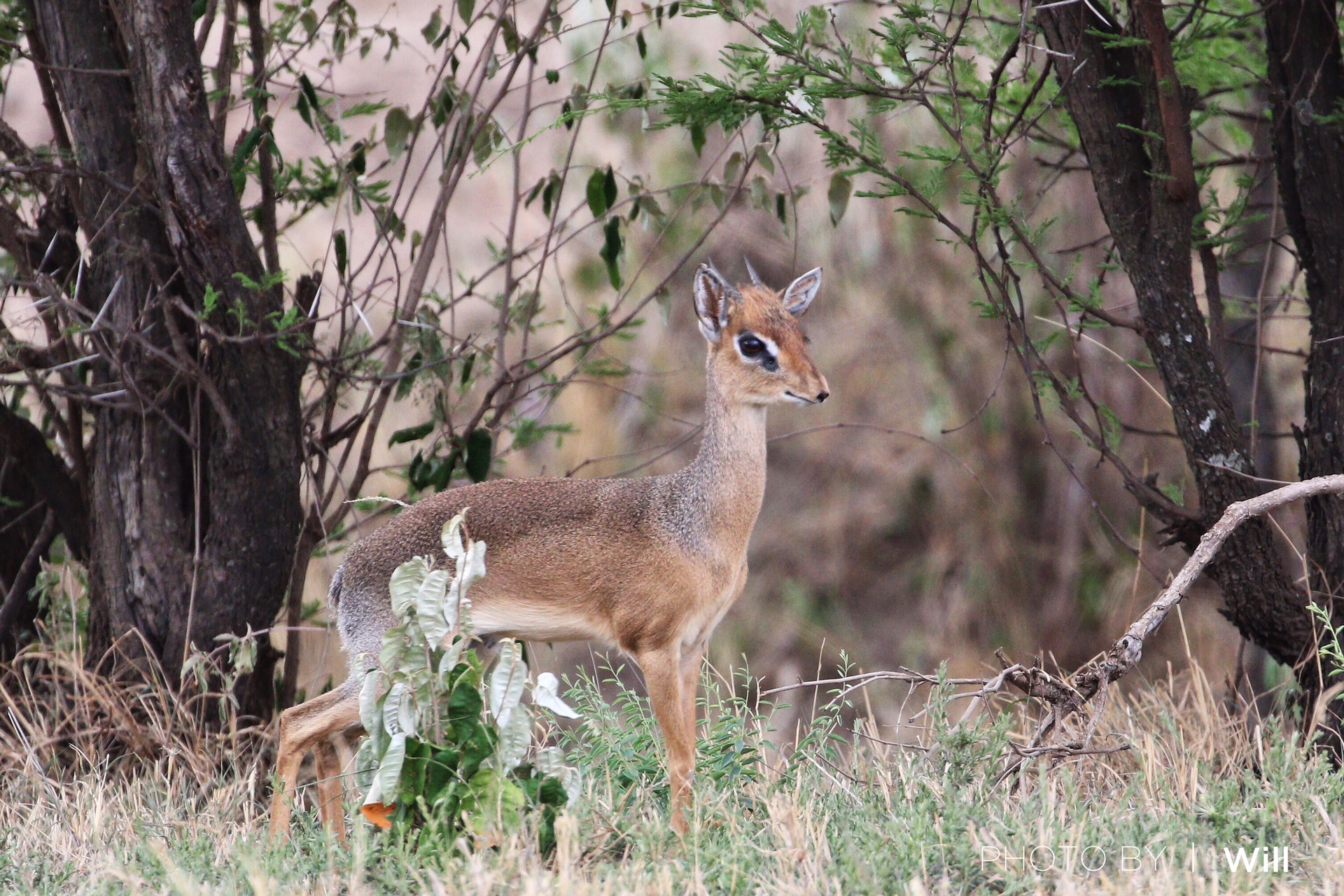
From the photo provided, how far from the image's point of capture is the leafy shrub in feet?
12.3

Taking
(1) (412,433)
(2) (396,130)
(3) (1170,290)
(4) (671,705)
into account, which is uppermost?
(2) (396,130)

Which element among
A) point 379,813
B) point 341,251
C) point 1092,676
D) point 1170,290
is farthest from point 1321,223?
point 379,813

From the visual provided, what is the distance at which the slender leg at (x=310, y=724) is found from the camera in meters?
4.97

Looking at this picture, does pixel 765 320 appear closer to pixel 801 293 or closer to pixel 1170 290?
pixel 801 293

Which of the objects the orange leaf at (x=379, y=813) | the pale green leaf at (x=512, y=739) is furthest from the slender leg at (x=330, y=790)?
the pale green leaf at (x=512, y=739)

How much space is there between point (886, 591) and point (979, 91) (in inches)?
286

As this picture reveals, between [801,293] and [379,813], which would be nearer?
[379,813]

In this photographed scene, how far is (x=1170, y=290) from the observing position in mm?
5266

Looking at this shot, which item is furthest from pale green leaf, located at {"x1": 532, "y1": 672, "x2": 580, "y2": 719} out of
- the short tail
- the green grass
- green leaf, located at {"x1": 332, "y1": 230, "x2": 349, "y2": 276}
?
green leaf, located at {"x1": 332, "y1": 230, "x2": 349, "y2": 276}

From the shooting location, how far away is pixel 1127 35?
504cm

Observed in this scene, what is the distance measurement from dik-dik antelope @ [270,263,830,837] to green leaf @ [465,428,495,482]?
78cm

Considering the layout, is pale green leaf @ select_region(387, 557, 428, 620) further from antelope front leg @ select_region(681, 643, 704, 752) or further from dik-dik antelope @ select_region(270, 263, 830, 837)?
antelope front leg @ select_region(681, 643, 704, 752)

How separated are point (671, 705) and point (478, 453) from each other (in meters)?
1.71

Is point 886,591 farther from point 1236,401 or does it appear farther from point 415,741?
point 415,741
